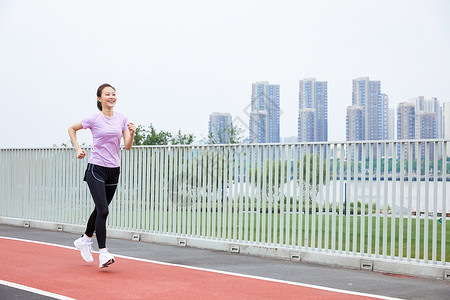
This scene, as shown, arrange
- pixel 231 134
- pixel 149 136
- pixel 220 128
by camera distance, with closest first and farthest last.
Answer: pixel 231 134, pixel 220 128, pixel 149 136

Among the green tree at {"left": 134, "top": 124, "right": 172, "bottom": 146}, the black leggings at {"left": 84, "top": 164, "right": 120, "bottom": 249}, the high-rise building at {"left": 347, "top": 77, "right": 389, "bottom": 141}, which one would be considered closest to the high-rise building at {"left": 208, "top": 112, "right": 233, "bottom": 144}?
the green tree at {"left": 134, "top": 124, "right": 172, "bottom": 146}

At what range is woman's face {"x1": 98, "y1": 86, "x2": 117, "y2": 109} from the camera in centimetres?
695

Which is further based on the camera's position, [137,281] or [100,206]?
[100,206]

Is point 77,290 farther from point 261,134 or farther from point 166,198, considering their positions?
point 261,134

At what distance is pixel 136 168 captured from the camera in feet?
34.9

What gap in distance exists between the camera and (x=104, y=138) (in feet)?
22.4

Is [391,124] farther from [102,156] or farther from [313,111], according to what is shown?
[102,156]

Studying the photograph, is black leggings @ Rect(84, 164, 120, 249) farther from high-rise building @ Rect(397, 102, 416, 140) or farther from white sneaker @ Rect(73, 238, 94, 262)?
high-rise building @ Rect(397, 102, 416, 140)

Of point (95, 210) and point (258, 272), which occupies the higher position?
point (95, 210)

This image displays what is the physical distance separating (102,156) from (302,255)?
10.6ft

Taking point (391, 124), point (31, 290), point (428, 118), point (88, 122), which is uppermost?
point (428, 118)

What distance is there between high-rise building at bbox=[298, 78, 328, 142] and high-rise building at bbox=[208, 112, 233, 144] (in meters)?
4.89

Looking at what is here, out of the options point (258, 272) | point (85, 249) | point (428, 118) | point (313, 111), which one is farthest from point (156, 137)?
point (258, 272)

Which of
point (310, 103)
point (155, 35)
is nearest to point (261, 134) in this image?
point (310, 103)
